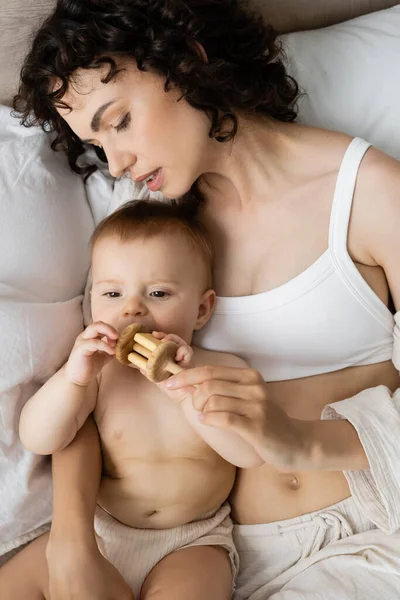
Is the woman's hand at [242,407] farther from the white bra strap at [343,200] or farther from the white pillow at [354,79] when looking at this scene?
the white pillow at [354,79]

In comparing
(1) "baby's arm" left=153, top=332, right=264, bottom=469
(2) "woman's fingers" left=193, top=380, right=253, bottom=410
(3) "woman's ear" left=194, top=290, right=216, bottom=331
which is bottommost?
(1) "baby's arm" left=153, top=332, right=264, bottom=469

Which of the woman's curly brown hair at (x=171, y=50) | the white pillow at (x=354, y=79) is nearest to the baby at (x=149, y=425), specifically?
the woman's curly brown hair at (x=171, y=50)

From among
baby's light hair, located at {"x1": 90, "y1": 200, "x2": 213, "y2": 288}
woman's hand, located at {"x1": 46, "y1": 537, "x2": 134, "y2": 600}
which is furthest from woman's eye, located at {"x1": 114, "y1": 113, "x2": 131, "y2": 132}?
woman's hand, located at {"x1": 46, "y1": 537, "x2": 134, "y2": 600}

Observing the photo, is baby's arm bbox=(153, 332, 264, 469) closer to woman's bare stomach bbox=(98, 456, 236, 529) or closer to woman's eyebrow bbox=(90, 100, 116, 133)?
woman's bare stomach bbox=(98, 456, 236, 529)

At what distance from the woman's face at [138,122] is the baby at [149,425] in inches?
5.7

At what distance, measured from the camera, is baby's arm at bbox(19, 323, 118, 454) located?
1.25 metres

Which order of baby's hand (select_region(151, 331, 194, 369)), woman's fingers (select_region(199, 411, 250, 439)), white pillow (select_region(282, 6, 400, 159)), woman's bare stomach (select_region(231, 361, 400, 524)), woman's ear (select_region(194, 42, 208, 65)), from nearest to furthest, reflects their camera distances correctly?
woman's fingers (select_region(199, 411, 250, 439))
baby's hand (select_region(151, 331, 194, 369))
woman's ear (select_region(194, 42, 208, 65))
woman's bare stomach (select_region(231, 361, 400, 524))
white pillow (select_region(282, 6, 400, 159))

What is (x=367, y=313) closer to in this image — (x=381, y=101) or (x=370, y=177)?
(x=370, y=177)

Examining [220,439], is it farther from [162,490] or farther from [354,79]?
[354,79]

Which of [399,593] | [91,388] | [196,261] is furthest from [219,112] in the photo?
[399,593]

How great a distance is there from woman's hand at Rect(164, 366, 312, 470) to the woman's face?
413mm

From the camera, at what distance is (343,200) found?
54.2 inches

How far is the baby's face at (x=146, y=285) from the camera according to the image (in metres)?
1.35

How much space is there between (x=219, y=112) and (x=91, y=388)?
0.59 m
